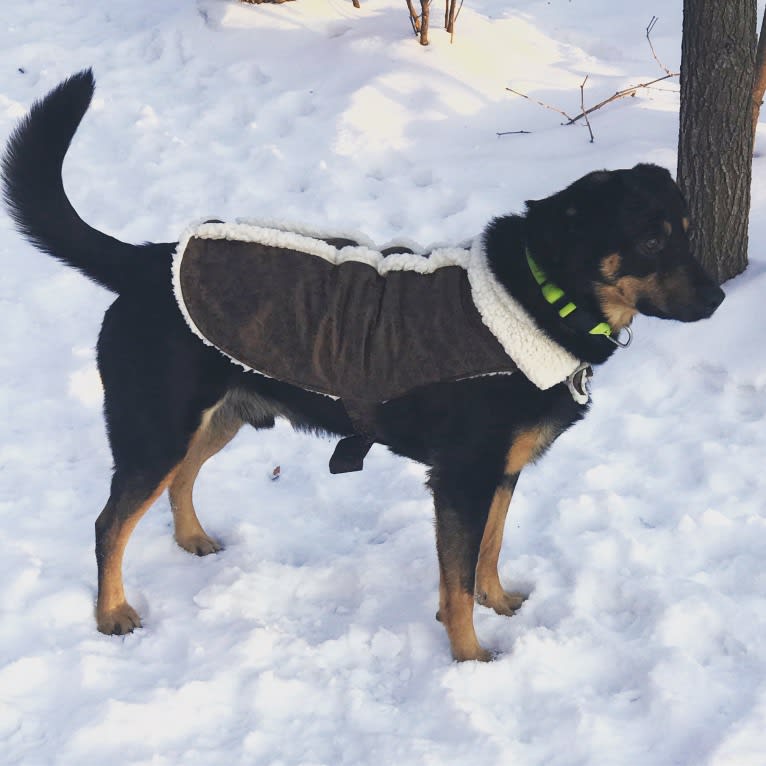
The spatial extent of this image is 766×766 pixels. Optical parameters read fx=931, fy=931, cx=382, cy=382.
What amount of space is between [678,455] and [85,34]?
283 inches

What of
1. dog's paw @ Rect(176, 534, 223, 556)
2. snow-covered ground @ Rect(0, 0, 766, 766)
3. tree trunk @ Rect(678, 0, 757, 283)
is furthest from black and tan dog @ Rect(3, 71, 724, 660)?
tree trunk @ Rect(678, 0, 757, 283)

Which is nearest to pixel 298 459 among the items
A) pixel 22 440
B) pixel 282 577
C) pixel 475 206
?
pixel 282 577

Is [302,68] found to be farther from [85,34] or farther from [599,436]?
[599,436]

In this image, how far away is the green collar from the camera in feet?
9.72

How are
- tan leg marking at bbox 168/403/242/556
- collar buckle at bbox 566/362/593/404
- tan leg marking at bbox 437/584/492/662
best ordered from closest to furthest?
collar buckle at bbox 566/362/593/404 → tan leg marking at bbox 437/584/492/662 → tan leg marking at bbox 168/403/242/556

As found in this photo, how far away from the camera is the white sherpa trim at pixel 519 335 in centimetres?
293

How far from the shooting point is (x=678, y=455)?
A: 4168mm

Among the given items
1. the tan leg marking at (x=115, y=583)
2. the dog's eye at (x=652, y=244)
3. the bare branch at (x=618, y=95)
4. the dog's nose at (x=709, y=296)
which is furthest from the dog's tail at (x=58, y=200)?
the bare branch at (x=618, y=95)

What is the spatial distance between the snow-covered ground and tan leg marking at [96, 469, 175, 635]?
0.07m

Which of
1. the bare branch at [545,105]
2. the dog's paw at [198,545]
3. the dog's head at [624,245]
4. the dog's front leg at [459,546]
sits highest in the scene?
the dog's head at [624,245]

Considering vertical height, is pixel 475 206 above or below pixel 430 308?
below

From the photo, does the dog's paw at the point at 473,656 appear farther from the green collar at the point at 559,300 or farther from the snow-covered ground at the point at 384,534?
the green collar at the point at 559,300

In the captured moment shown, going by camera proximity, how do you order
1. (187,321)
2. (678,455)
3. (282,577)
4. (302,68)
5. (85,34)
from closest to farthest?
(187,321)
(282,577)
(678,455)
(302,68)
(85,34)

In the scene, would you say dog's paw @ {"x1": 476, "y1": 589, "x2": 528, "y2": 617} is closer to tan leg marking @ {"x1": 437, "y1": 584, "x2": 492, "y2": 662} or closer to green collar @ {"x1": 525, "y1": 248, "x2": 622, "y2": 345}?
tan leg marking @ {"x1": 437, "y1": 584, "x2": 492, "y2": 662}
